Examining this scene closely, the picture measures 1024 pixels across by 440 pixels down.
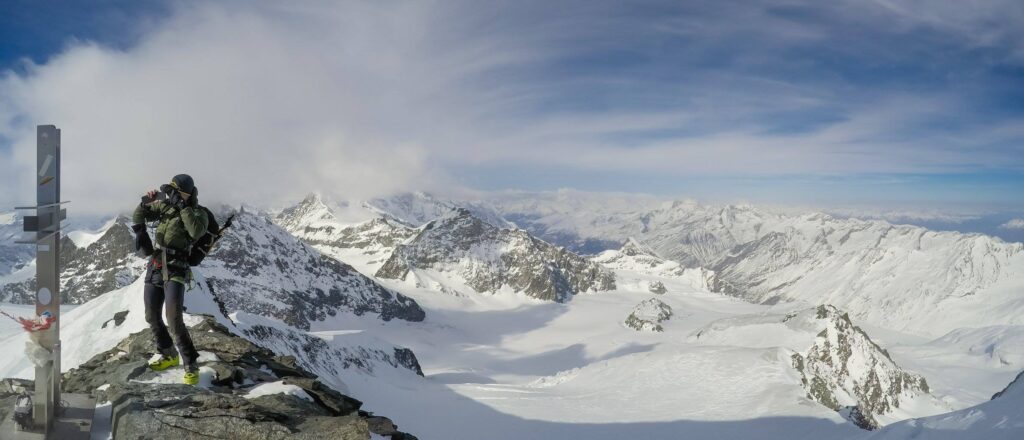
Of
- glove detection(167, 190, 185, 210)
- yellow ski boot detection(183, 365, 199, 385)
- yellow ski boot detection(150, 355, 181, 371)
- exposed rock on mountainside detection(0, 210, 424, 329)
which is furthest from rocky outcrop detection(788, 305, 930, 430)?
exposed rock on mountainside detection(0, 210, 424, 329)

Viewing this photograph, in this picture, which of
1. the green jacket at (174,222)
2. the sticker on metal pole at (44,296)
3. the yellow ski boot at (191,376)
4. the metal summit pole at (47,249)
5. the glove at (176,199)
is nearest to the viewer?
the metal summit pole at (47,249)

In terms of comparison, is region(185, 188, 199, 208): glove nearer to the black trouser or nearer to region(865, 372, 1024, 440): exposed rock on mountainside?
the black trouser

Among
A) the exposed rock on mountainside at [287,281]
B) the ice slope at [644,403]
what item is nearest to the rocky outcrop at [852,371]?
the ice slope at [644,403]

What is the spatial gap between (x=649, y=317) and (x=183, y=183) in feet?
555

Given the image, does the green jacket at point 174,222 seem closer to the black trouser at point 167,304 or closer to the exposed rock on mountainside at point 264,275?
the black trouser at point 167,304

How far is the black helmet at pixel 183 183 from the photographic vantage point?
384 inches

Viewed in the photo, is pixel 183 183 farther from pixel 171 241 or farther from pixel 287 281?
pixel 287 281

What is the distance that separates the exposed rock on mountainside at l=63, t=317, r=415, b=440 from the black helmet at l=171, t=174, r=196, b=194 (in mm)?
3827

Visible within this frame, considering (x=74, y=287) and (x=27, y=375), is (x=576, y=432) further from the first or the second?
(x=74, y=287)

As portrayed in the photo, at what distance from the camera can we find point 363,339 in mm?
67750

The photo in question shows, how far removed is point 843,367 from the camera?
175 feet

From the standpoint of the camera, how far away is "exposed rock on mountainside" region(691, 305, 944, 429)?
154 ft

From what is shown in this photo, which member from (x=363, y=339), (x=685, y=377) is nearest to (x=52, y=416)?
(x=685, y=377)

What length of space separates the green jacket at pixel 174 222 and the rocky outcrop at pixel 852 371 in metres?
50.0
